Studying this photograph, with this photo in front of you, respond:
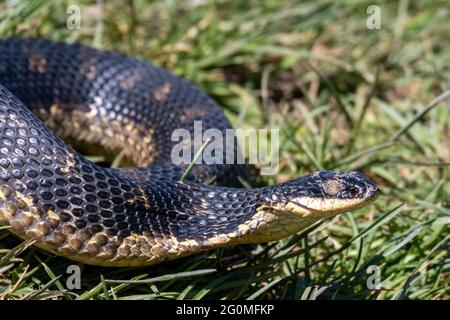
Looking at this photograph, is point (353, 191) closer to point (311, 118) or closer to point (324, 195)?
point (324, 195)

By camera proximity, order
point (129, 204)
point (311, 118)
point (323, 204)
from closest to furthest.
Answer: point (323, 204)
point (129, 204)
point (311, 118)

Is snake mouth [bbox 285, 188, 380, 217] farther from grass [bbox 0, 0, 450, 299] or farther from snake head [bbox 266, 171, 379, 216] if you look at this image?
grass [bbox 0, 0, 450, 299]

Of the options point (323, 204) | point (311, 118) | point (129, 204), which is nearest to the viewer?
point (323, 204)

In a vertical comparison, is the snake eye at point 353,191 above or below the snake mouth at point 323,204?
above

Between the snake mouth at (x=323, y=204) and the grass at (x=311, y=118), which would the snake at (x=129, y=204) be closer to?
the snake mouth at (x=323, y=204)

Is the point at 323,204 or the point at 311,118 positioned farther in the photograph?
the point at 311,118

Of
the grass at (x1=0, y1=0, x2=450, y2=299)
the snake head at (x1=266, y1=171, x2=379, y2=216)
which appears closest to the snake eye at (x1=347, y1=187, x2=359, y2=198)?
the snake head at (x1=266, y1=171, x2=379, y2=216)

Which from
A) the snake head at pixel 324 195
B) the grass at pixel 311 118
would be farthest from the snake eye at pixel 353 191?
the grass at pixel 311 118

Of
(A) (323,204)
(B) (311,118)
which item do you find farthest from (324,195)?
(B) (311,118)
